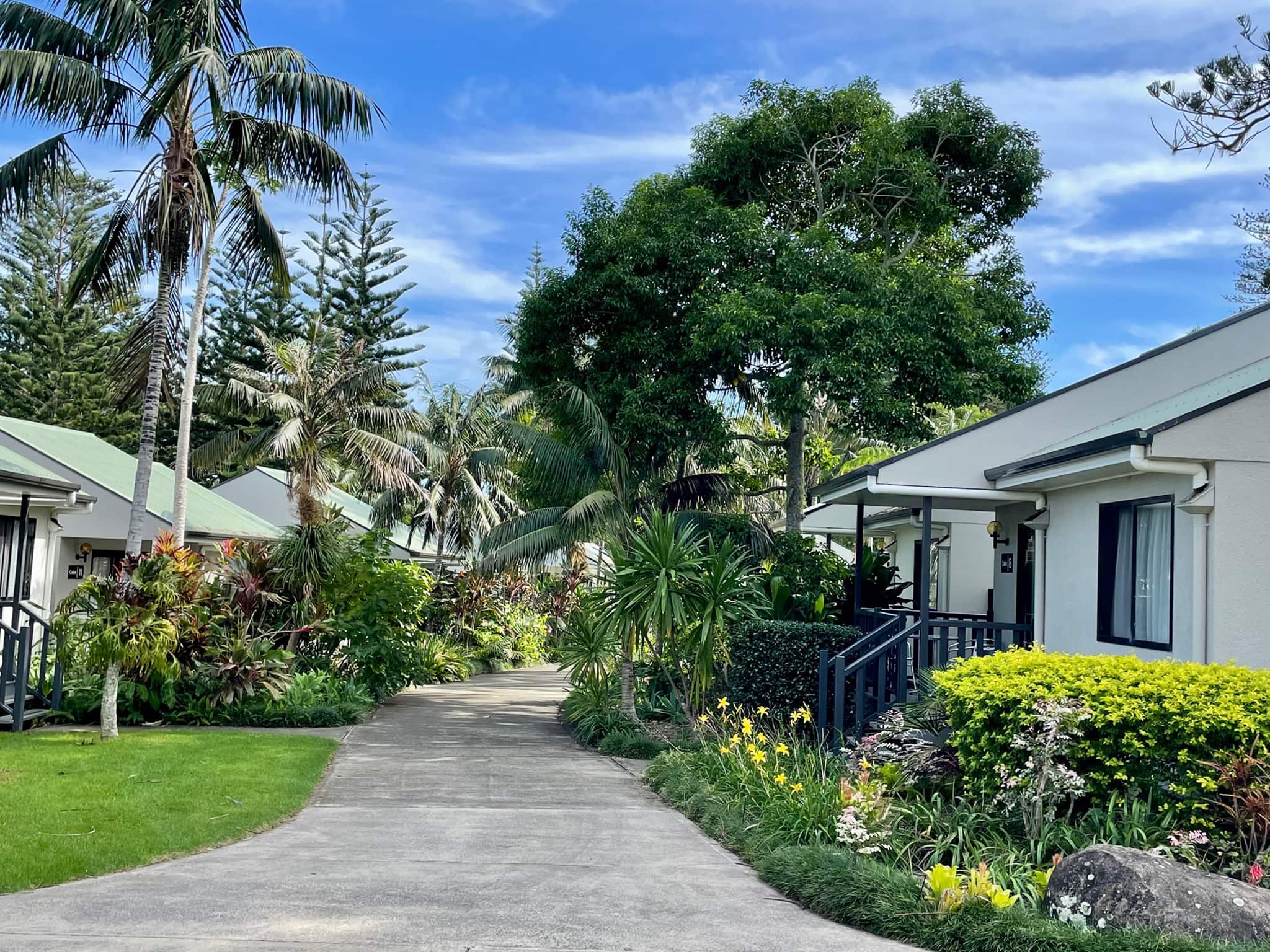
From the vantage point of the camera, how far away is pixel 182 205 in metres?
17.2

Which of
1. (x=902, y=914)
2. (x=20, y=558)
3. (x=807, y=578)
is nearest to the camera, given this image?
(x=902, y=914)

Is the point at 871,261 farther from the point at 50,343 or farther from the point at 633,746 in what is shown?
the point at 50,343

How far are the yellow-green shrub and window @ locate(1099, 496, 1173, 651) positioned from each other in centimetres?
177

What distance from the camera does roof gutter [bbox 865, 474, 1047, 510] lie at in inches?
496

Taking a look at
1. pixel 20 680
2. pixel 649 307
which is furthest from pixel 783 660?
pixel 20 680

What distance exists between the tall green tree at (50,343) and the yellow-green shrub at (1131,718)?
1613 inches

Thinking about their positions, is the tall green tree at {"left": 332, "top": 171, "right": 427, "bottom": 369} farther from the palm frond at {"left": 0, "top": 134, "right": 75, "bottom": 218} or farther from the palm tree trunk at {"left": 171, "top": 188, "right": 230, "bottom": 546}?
the palm frond at {"left": 0, "top": 134, "right": 75, "bottom": 218}


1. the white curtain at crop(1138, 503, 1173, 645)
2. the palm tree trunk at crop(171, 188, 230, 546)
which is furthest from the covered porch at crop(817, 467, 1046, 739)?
the palm tree trunk at crop(171, 188, 230, 546)

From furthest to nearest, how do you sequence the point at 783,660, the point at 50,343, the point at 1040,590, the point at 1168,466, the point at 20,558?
the point at 50,343 → the point at 20,558 → the point at 783,660 → the point at 1040,590 → the point at 1168,466

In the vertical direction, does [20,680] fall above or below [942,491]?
below

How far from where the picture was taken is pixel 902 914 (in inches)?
261

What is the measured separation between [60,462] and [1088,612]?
20.8m

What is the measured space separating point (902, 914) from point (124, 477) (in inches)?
921

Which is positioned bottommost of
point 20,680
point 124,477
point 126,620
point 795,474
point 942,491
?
point 20,680
